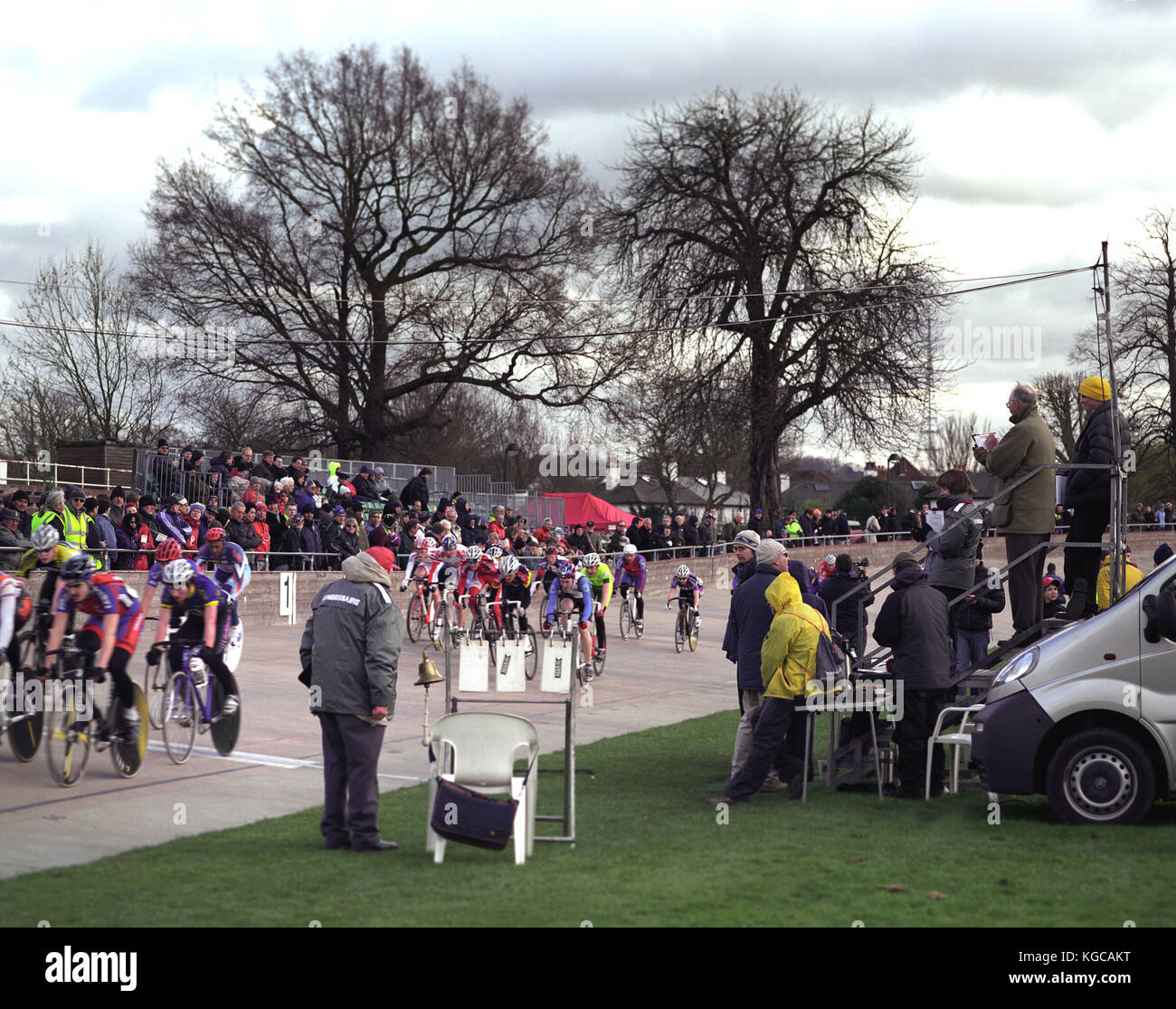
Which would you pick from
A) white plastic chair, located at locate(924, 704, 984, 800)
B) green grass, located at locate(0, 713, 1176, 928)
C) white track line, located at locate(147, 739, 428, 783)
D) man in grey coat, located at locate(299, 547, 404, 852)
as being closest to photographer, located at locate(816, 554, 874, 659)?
white plastic chair, located at locate(924, 704, 984, 800)

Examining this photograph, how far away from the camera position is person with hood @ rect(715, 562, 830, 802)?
1034cm

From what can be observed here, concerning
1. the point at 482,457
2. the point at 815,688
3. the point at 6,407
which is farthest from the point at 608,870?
the point at 482,457

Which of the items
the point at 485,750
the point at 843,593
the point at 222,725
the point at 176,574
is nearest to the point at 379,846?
the point at 485,750

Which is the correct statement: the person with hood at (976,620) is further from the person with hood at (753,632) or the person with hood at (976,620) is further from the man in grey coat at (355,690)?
the man in grey coat at (355,690)

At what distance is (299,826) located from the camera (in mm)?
9391

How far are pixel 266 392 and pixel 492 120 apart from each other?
1124 centimetres

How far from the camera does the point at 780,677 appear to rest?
34.0 ft

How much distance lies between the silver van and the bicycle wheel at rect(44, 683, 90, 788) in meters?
7.09

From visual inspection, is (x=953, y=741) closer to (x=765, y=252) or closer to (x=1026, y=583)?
(x=1026, y=583)

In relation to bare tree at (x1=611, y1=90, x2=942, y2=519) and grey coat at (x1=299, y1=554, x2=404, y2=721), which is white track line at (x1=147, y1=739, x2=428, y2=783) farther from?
bare tree at (x1=611, y1=90, x2=942, y2=519)

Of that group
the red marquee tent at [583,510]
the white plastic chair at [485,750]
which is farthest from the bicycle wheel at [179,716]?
the red marquee tent at [583,510]

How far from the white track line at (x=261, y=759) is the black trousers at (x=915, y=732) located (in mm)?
4190

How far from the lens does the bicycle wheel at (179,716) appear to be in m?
11.8
